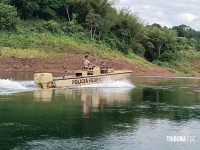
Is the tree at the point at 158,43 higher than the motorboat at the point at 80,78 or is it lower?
higher

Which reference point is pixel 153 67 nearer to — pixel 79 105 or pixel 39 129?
pixel 79 105

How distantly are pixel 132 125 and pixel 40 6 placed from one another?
5377 centimetres

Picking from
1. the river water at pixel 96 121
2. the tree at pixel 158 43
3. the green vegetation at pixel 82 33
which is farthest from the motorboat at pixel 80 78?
the tree at pixel 158 43

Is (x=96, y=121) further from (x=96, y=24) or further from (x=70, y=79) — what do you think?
(x=96, y=24)

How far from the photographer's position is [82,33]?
66.4 metres

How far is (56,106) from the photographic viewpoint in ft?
76.5

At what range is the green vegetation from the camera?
60562mm

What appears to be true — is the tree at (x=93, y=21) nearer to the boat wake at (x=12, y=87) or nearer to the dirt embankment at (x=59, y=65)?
the dirt embankment at (x=59, y=65)

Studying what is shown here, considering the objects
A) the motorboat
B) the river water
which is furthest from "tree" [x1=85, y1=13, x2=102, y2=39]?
the river water

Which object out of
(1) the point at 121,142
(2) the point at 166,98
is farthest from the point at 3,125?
(2) the point at 166,98

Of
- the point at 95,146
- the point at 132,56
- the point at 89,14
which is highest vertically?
the point at 89,14

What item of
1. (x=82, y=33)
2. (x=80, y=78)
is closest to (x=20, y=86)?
(x=80, y=78)

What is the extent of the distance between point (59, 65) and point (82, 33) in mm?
10977

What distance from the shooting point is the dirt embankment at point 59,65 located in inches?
2184
